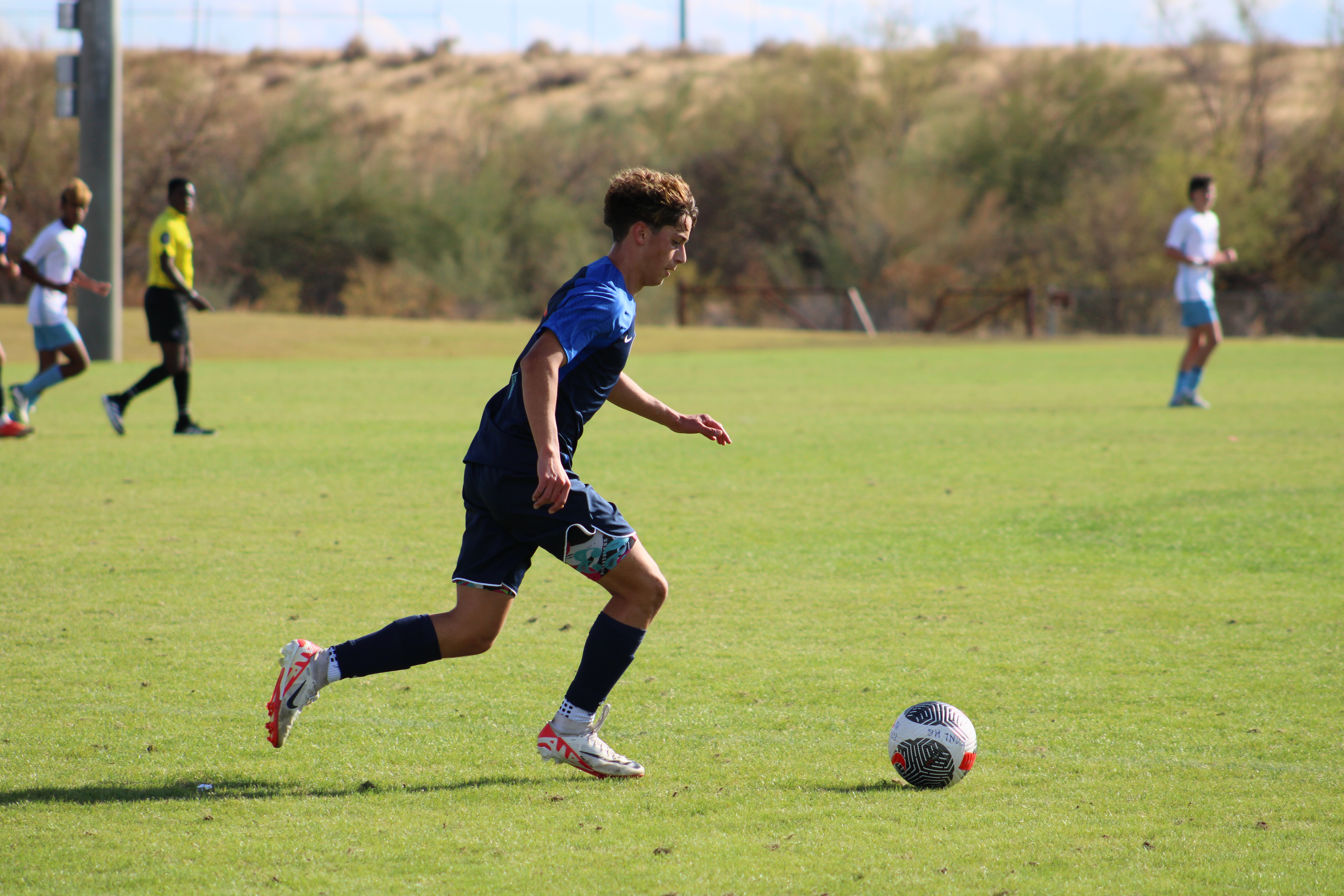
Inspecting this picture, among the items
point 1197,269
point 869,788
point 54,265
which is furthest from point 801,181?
point 869,788

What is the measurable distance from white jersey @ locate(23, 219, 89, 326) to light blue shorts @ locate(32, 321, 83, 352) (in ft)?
0.09

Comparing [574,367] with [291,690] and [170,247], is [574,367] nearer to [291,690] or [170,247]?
[291,690]

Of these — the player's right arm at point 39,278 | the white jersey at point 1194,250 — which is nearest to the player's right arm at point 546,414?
the player's right arm at point 39,278

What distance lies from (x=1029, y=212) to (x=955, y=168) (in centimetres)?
301

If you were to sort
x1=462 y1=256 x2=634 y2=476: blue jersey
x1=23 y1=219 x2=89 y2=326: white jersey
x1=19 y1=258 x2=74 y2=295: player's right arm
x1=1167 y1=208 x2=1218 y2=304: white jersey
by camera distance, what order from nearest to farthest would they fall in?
1. x1=462 y1=256 x2=634 y2=476: blue jersey
2. x1=19 y1=258 x2=74 y2=295: player's right arm
3. x1=23 y1=219 x2=89 y2=326: white jersey
4. x1=1167 y1=208 x2=1218 y2=304: white jersey

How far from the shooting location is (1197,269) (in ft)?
49.6

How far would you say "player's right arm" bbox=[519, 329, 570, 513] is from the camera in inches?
146

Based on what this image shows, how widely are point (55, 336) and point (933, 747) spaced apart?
33.8 ft

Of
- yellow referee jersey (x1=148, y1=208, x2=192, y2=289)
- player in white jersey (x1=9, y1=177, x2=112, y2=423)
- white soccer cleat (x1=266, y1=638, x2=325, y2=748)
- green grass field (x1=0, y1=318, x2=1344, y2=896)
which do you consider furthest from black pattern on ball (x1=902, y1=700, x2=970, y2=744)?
player in white jersey (x1=9, y1=177, x2=112, y2=423)

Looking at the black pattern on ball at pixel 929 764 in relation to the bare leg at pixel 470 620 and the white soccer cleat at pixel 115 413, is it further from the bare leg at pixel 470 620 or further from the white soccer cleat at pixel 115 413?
the white soccer cleat at pixel 115 413

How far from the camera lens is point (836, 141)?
49.7m

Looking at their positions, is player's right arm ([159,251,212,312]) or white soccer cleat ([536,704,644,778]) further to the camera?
player's right arm ([159,251,212,312])

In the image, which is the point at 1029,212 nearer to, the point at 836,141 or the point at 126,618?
the point at 836,141

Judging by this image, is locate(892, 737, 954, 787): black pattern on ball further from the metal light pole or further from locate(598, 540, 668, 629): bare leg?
the metal light pole
